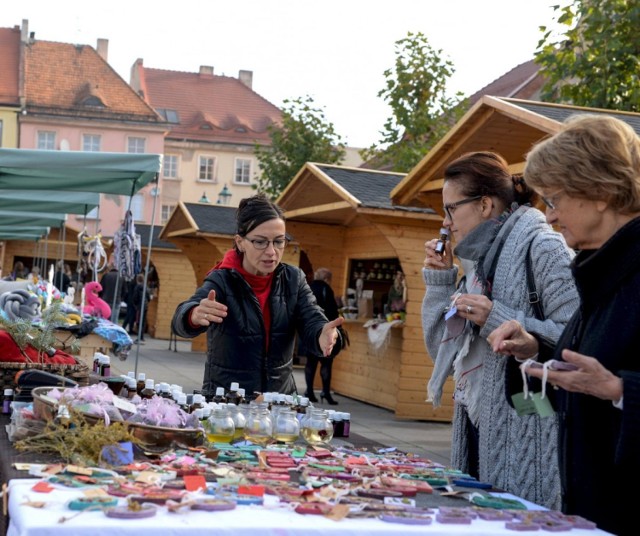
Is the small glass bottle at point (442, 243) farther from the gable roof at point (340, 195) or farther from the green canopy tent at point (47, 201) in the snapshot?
the green canopy tent at point (47, 201)

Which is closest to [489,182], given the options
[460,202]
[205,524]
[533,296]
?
[460,202]

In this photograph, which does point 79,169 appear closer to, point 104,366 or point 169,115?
point 104,366

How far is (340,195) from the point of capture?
15.4 meters

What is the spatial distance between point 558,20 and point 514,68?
1240 inches

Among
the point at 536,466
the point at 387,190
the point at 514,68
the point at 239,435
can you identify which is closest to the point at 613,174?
the point at 536,466

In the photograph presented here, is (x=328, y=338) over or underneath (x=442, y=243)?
underneath

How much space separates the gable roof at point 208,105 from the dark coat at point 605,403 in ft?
208

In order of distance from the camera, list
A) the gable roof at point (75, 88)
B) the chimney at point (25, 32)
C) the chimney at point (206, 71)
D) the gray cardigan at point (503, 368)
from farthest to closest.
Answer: the chimney at point (206, 71), the chimney at point (25, 32), the gable roof at point (75, 88), the gray cardigan at point (503, 368)

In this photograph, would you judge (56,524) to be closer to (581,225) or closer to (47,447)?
(47,447)

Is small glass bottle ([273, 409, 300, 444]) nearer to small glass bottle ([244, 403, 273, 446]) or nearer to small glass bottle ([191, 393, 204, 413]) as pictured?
small glass bottle ([244, 403, 273, 446])

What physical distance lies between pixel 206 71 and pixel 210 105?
5.17 m

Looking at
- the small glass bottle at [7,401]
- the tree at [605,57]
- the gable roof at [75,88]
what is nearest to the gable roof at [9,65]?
the gable roof at [75,88]

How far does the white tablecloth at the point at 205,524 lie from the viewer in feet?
7.45

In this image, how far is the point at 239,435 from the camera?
3.56m
